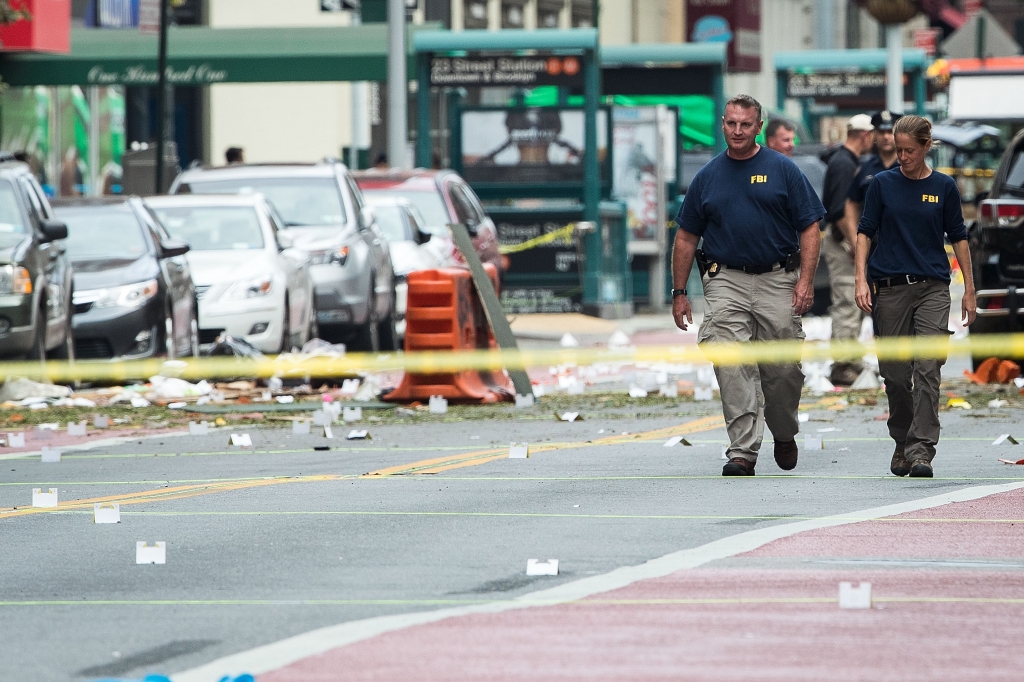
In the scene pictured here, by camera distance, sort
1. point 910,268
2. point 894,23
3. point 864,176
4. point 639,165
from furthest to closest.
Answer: point 639,165 → point 894,23 → point 864,176 → point 910,268

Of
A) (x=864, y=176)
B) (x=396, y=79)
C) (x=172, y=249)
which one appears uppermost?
(x=396, y=79)

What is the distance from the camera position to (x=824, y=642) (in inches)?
248

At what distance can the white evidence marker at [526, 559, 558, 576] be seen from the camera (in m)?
7.63

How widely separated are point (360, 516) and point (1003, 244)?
781 cm

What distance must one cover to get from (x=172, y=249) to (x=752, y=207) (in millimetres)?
8076

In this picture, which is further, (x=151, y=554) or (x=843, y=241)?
(x=843, y=241)

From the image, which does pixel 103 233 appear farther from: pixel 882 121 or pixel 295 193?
pixel 882 121

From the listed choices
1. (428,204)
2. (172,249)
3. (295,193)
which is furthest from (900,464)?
(428,204)

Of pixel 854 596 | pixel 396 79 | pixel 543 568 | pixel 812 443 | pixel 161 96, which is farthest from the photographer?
pixel 396 79

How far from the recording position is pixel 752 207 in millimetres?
10906

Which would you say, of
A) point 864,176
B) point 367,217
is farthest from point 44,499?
point 367,217

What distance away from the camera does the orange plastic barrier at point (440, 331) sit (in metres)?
16.1

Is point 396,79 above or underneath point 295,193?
above

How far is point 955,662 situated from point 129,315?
41.3ft
